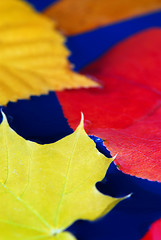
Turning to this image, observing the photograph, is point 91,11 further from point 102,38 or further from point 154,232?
point 154,232

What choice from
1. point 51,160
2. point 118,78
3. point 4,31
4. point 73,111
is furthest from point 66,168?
point 4,31

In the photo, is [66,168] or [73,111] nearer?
[66,168]

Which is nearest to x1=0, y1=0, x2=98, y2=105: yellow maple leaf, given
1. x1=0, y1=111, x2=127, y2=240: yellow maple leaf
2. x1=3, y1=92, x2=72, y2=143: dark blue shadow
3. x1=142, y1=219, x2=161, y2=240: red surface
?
x1=3, y1=92, x2=72, y2=143: dark blue shadow

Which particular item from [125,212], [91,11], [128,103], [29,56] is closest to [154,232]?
[125,212]

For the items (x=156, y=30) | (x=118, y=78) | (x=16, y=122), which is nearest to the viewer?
(x=16, y=122)

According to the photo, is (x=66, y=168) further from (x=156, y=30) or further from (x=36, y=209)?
(x=156, y=30)

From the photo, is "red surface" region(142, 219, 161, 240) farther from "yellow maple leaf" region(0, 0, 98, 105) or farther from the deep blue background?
"yellow maple leaf" region(0, 0, 98, 105)

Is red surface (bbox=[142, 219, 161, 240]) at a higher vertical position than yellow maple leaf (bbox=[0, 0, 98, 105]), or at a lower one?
higher
